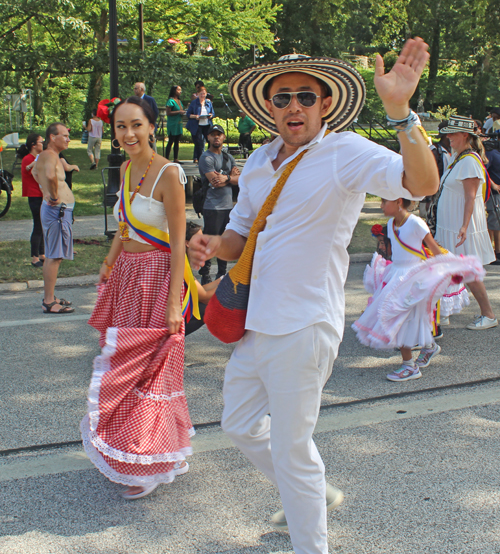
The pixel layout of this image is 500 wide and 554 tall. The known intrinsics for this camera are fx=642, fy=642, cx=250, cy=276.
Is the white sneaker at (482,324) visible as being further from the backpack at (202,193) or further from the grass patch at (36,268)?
the grass patch at (36,268)

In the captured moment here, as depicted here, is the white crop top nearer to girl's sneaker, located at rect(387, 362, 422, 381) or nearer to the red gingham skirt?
the red gingham skirt

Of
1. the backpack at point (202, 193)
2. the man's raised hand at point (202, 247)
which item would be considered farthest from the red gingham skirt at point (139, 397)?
the backpack at point (202, 193)

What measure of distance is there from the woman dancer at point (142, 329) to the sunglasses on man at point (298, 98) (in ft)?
4.02

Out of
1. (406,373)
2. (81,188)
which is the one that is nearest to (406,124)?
(406,373)

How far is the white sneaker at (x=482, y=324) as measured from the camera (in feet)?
21.5

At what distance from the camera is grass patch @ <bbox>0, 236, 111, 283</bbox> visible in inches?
347

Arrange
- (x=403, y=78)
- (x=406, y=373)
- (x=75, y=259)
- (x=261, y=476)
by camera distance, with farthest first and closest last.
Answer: (x=75, y=259) → (x=406, y=373) → (x=261, y=476) → (x=403, y=78)

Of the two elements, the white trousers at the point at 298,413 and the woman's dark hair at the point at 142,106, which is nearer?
the white trousers at the point at 298,413

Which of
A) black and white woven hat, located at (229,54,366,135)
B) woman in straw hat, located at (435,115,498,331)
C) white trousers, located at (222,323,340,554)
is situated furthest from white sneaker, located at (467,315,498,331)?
white trousers, located at (222,323,340,554)

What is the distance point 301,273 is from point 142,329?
1.33 metres

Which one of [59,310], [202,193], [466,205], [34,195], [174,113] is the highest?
[174,113]

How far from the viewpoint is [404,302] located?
5262 mm

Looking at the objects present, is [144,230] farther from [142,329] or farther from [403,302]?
[403,302]

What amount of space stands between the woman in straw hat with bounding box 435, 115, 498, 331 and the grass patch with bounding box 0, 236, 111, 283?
480 centimetres
